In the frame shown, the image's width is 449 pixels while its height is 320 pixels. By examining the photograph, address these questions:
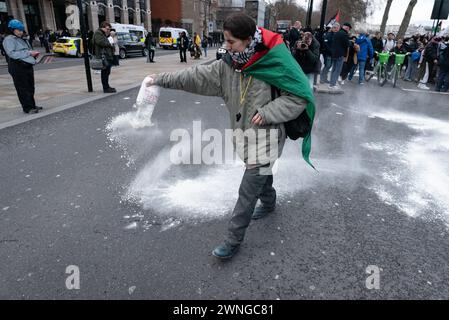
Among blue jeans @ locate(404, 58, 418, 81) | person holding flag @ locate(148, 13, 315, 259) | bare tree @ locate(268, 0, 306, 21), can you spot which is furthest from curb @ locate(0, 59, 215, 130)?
bare tree @ locate(268, 0, 306, 21)

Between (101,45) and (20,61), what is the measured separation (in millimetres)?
2327

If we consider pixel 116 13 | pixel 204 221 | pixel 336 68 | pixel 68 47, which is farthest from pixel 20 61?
pixel 116 13

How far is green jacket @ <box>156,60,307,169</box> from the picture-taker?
231 cm

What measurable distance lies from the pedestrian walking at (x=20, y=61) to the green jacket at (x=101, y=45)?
79.2 inches

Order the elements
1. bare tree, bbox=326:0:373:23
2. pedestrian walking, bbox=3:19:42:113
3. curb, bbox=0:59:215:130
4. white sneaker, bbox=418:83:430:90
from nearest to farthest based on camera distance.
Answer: curb, bbox=0:59:215:130
pedestrian walking, bbox=3:19:42:113
white sneaker, bbox=418:83:430:90
bare tree, bbox=326:0:373:23

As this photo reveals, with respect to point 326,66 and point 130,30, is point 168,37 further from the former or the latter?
point 326,66

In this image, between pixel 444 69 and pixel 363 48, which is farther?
pixel 363 48

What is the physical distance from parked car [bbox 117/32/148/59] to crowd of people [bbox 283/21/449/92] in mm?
14920

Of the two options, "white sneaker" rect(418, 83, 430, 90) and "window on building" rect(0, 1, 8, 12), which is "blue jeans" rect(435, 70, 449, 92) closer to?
"white sneaker" rect(418, 83, 430, 90)

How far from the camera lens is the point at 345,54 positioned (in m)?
10.5

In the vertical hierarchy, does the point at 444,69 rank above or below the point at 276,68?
below

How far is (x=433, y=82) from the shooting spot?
45.5 ft

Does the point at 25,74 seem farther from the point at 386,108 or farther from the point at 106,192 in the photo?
the point at 386,108

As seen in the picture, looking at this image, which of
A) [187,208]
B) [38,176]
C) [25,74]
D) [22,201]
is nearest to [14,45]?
[25,74]
